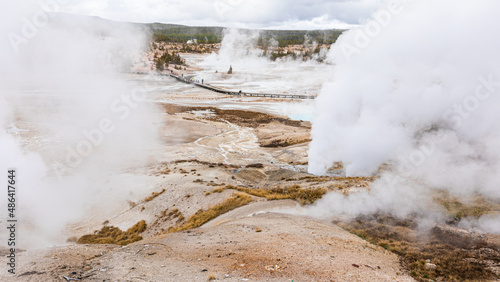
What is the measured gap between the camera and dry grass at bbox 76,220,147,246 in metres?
12.5

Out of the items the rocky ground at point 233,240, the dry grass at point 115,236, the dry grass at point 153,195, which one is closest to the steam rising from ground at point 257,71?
the rocky ground at point 233,240

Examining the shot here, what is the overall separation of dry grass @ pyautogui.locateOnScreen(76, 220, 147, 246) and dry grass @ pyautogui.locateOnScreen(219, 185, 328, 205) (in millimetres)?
3979

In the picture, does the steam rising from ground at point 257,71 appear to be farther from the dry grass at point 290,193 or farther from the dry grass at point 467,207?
the dry grass at point 467,207

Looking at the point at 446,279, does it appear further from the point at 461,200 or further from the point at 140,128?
the point at 140,128

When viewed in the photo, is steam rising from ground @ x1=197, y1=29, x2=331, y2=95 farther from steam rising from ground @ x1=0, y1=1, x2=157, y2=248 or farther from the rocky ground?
the rocky ground

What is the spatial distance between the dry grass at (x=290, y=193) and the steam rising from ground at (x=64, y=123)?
687cm

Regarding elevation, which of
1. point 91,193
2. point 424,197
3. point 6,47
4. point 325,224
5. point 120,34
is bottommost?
point 91,193

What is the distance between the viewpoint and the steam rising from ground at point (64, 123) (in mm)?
15312

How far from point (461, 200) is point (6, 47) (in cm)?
3071

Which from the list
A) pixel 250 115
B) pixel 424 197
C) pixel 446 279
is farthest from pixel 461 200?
pixel 250 115

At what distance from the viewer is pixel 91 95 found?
121ft

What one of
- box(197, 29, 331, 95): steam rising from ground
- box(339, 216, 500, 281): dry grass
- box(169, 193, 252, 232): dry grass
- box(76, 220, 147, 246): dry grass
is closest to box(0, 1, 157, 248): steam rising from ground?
box(76, 220, 147, 246): dry grass

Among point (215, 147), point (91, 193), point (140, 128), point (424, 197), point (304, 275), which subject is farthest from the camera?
point (140, 128)

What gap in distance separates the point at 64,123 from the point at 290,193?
26.1m
